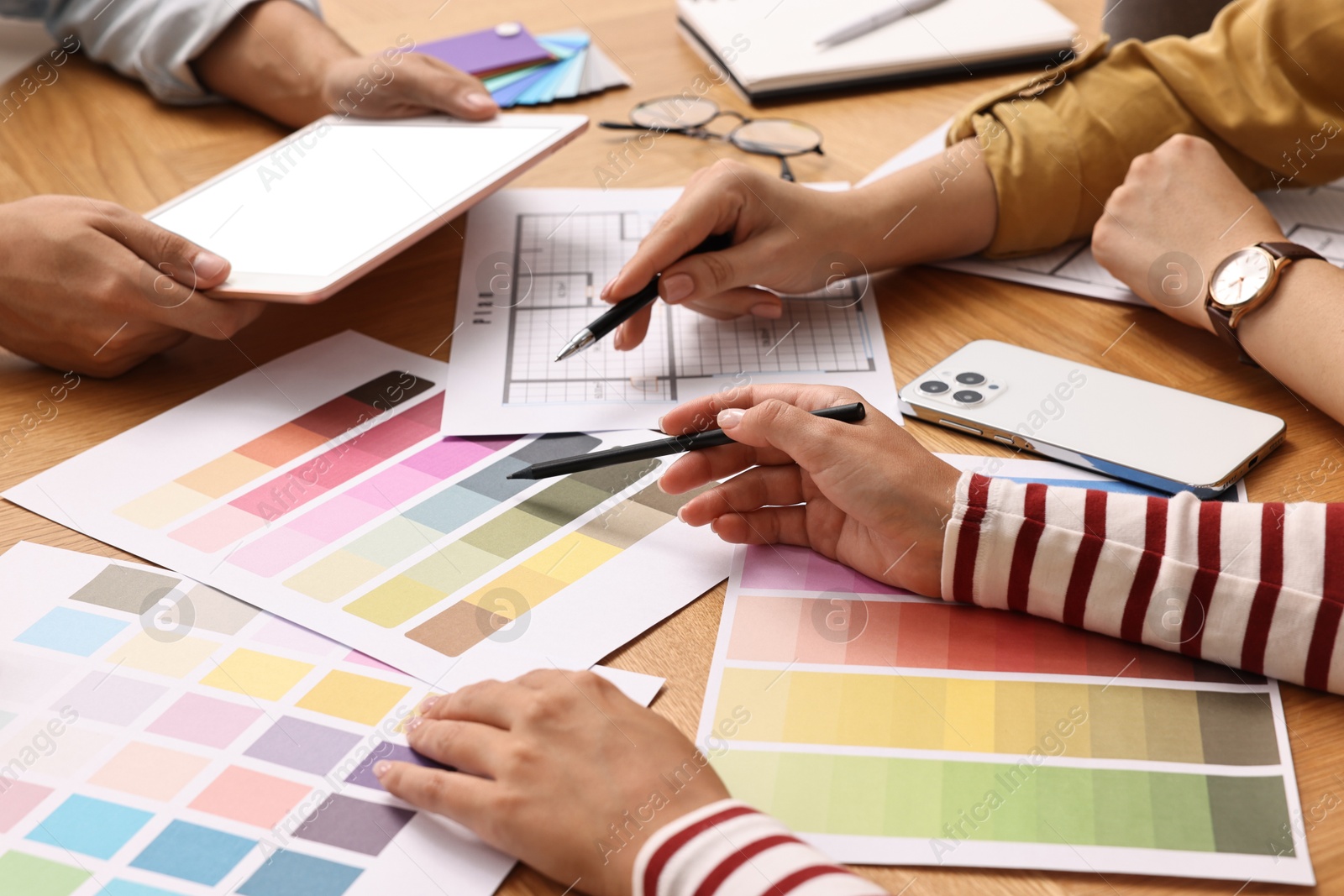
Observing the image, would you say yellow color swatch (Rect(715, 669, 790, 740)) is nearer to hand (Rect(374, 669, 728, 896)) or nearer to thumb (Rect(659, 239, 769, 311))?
hand (Rect(374, 669, 728, 896))

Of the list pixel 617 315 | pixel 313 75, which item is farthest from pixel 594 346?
pixel 313 75

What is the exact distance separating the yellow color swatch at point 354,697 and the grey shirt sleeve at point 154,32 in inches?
38.4

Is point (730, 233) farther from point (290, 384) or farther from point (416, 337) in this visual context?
point (290, 384)

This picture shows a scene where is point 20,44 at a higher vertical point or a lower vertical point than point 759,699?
higher

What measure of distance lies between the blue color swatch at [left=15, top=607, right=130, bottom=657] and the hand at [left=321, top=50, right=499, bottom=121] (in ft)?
2.20

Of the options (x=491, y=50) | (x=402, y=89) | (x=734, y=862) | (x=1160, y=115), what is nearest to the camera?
(x=734, y=862)

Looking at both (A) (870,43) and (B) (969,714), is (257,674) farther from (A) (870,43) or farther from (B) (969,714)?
(A) (870,43)

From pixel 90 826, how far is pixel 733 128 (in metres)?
0.99

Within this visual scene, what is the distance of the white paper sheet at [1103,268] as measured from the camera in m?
1.00

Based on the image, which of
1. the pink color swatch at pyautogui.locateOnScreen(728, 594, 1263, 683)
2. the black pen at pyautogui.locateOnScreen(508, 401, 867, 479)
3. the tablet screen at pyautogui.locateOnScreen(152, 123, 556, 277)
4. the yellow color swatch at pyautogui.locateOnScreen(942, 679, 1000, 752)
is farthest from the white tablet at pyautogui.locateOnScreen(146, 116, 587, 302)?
the yellow color swatch at pyautogui.locateOnScreen(942, 679, 1000, 752)

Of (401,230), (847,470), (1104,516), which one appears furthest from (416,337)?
(1104,516)

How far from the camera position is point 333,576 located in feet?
2.37

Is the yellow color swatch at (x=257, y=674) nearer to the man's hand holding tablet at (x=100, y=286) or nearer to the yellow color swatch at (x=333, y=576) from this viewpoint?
the yellow color swatch at (x=333, y=576)

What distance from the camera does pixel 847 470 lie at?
71 cm
